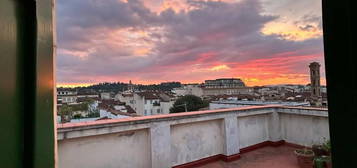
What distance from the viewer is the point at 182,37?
Answer: 7520 millimetres

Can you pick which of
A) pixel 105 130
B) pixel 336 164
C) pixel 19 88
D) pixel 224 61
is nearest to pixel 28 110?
pixel 19 88

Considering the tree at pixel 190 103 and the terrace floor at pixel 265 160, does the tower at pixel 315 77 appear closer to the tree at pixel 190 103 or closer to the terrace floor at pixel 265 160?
the terrace floor at pixel 265 160

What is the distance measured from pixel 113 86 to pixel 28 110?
10.5m

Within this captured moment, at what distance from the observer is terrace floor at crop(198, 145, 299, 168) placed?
3258 mm

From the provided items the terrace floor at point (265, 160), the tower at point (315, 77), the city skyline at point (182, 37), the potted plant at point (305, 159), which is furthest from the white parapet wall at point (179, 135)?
the tower at point (315, 77)

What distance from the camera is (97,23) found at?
5070mm

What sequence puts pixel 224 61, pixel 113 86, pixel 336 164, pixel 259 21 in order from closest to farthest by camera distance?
pixel 336 164
pixel 259 21
pixel 224 61
pixel 113 86

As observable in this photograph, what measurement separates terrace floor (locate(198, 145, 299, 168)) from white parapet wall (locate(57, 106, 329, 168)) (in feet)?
0.61

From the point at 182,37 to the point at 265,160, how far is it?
17.8 feet

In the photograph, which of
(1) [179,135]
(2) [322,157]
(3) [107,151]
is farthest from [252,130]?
(3) [107,151]

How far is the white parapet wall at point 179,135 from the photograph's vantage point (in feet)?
7.77

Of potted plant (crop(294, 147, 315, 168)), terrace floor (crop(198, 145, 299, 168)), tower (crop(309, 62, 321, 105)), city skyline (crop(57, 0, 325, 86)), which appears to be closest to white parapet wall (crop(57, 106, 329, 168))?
terrace floor (crop(198, 145, 299, 168))

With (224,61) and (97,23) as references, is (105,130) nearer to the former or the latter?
(97,23)

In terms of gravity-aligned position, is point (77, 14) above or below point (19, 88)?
above
